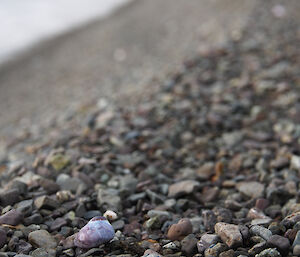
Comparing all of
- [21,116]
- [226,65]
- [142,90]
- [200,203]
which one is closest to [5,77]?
[21,116]

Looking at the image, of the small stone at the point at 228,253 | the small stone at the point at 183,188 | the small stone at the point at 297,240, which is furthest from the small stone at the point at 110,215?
the small stone at the point at 297,240

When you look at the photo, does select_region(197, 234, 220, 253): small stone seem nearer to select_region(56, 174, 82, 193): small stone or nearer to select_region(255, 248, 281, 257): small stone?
select_region(255, 248, 281, 257): small stone

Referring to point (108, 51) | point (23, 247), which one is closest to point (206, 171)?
point (23, 247)

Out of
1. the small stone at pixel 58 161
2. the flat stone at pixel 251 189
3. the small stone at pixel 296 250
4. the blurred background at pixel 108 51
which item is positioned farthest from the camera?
the blurred background at pixel 108 51

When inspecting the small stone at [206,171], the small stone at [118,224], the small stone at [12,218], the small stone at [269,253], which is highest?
the small stone at [12,218]

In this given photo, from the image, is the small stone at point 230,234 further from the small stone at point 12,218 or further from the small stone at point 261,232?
the small stone at point 12,218

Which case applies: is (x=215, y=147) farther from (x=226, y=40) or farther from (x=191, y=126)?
(x=226, y=40)

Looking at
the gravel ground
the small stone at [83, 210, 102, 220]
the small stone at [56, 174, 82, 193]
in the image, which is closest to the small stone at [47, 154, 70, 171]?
the gravel ground
